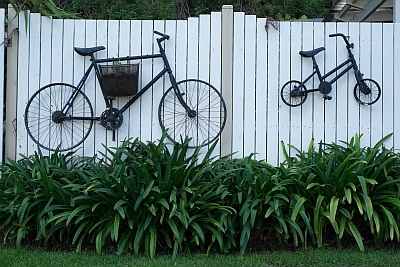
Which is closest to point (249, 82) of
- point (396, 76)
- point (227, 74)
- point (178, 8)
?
point (227, 74)

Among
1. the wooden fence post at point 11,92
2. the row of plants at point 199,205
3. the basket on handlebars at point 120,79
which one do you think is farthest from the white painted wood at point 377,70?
the wooden fence post at point 11,92

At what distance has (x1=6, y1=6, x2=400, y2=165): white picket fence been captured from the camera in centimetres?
607

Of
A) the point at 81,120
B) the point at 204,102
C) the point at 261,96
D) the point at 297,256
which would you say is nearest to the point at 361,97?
the point at 261,96

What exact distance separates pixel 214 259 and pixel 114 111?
1.91 metres

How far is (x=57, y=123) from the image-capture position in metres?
6.04

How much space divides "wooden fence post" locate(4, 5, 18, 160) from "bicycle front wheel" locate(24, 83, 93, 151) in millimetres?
169

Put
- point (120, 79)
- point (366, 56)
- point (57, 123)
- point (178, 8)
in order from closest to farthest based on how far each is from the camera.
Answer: point (120, 79)
point (57, 123)
point (366, 56)
point (178, 8)

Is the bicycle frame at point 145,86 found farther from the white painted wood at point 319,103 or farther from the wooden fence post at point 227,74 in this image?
the white painted wood at point 319,103

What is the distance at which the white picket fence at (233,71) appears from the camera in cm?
607

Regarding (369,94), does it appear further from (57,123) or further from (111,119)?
(57,123)

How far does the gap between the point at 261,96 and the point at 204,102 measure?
22.6 inches

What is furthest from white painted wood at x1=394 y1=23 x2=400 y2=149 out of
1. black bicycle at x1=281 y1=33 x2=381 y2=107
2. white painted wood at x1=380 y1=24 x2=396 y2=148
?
black bicycle at x1=281 y1=33 x2=381 y2=107

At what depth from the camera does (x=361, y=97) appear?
20.0 feet

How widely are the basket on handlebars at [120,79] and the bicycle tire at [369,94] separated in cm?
219
